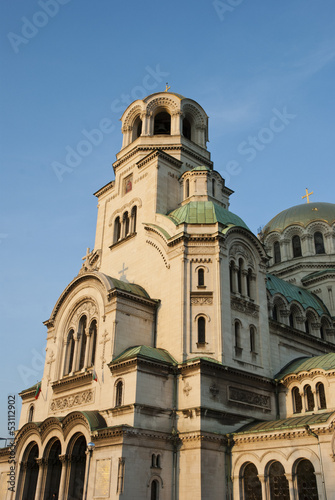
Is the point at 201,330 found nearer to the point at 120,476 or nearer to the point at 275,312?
the point at 120,476

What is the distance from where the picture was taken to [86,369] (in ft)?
97.8

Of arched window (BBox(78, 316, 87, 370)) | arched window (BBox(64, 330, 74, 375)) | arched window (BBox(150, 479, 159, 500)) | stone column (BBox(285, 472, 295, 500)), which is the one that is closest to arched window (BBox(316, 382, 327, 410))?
stone column (BBox(285, 472, 295, 500))

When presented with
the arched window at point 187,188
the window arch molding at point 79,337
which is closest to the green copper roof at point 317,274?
the arched window at point 187,188

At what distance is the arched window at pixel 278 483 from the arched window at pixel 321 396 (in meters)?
5.20

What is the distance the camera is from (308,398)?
28.9 meters

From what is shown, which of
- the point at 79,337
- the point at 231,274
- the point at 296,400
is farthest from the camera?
the point at 79,337

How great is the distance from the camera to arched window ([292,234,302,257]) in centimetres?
4859

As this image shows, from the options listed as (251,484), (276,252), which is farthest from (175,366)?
(276,252)

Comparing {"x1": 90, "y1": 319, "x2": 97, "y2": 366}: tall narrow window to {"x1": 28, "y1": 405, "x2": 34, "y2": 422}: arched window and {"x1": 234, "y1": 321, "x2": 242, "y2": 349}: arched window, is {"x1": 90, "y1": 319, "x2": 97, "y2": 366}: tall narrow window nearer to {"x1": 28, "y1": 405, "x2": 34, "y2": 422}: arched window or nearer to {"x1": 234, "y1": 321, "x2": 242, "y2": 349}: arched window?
{"x1": 28, "y1": 405, "x2": 34, "y2": 422}: arched window

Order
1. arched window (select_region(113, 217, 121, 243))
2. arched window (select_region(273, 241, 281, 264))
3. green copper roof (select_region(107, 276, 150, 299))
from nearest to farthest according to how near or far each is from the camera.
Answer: green copper roof (select_region(107, 276, 150, 299))
arched window (select_region(113, 217, 121, 243))
arched window (select_region(273, 241, 281, 264))

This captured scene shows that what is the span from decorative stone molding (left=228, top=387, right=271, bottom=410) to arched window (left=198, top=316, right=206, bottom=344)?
3.01m

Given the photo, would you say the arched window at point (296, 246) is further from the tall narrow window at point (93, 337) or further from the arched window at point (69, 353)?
the arched window at point (69, 353)

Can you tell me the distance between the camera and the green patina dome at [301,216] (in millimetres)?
48906

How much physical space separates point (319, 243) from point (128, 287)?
24237 millimetres
